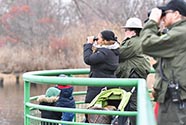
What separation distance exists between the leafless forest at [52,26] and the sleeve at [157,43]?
2349 centimetres

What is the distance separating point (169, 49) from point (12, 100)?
21.1m

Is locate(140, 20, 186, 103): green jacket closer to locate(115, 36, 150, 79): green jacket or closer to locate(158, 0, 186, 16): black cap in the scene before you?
locate(158, 0, 186, 16): black cap

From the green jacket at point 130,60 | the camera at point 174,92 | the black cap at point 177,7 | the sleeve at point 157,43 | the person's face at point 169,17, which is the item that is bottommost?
the camera at point 174,92

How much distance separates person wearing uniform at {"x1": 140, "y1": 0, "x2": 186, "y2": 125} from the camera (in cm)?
315

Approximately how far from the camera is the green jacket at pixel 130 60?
4668mm

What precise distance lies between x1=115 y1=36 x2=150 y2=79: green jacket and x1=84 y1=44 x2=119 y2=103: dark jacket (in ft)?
0.51

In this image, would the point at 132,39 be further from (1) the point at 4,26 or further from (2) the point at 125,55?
(1) the point at 4,26

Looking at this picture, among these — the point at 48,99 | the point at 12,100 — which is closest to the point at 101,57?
the point at 48,99

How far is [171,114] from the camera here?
3.20 m

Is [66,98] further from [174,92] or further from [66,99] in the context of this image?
[174,92]

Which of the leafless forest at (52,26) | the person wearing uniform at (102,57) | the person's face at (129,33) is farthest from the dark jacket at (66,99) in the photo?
the leafless forest at (52,26)

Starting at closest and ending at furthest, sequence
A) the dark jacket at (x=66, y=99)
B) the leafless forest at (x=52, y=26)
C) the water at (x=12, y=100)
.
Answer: the dark jacket at (x=66, y=99), the water at (x=12, y=100), the leafless forest at (x=52, y=26)

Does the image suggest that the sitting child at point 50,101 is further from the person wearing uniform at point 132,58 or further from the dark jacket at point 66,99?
the person wearing uniform at point 132,58

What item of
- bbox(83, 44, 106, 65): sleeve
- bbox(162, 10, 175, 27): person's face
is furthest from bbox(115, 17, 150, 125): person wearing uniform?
bbox(162, 10, 175, 27): person's face
